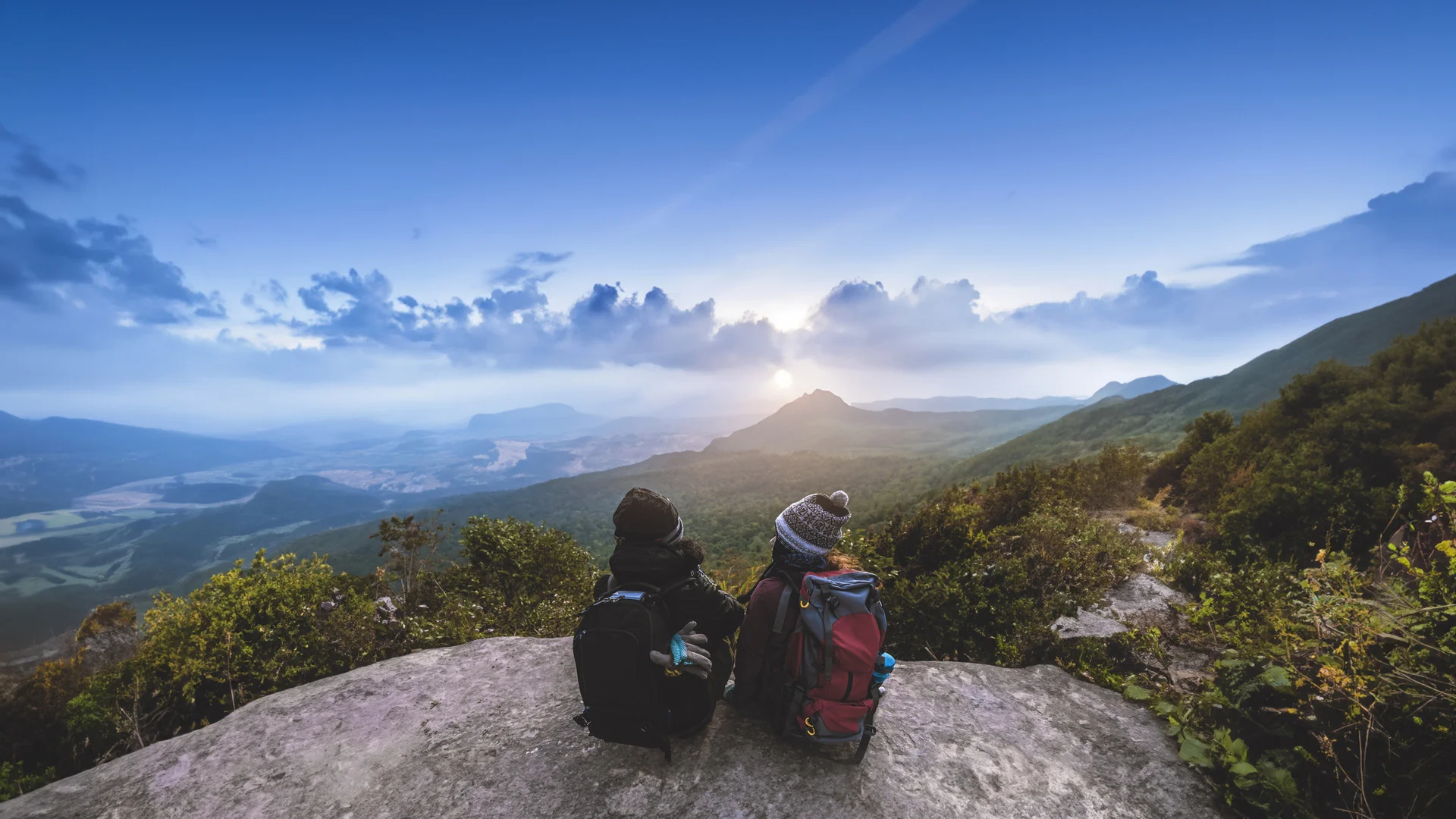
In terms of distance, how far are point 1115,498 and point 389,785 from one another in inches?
741

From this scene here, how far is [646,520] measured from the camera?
13.6ft

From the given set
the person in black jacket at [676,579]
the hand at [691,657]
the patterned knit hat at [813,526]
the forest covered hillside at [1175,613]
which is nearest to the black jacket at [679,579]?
the person in black jacket at [676,579]

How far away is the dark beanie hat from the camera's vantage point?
163 inches

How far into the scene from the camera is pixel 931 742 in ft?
15.4

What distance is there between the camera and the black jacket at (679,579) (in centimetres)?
413

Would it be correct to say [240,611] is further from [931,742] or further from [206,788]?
[931,742]

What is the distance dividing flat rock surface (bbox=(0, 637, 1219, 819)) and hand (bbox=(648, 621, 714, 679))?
910 mm

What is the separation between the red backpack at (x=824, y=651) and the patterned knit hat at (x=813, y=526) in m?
0.22

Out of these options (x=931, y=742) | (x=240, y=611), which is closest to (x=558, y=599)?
(x=240, y=611)

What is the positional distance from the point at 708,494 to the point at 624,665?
149 meters

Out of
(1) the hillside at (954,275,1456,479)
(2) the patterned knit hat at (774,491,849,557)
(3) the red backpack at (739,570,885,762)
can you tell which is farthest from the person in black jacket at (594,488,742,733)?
(1) the hillside at (954,275,1456,479)

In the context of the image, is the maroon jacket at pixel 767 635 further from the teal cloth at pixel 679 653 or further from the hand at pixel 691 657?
the teal cloth at pixel 679 653

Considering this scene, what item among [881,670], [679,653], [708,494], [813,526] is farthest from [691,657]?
[708,494]

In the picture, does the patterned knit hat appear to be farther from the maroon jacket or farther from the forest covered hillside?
the forest covered hillside
